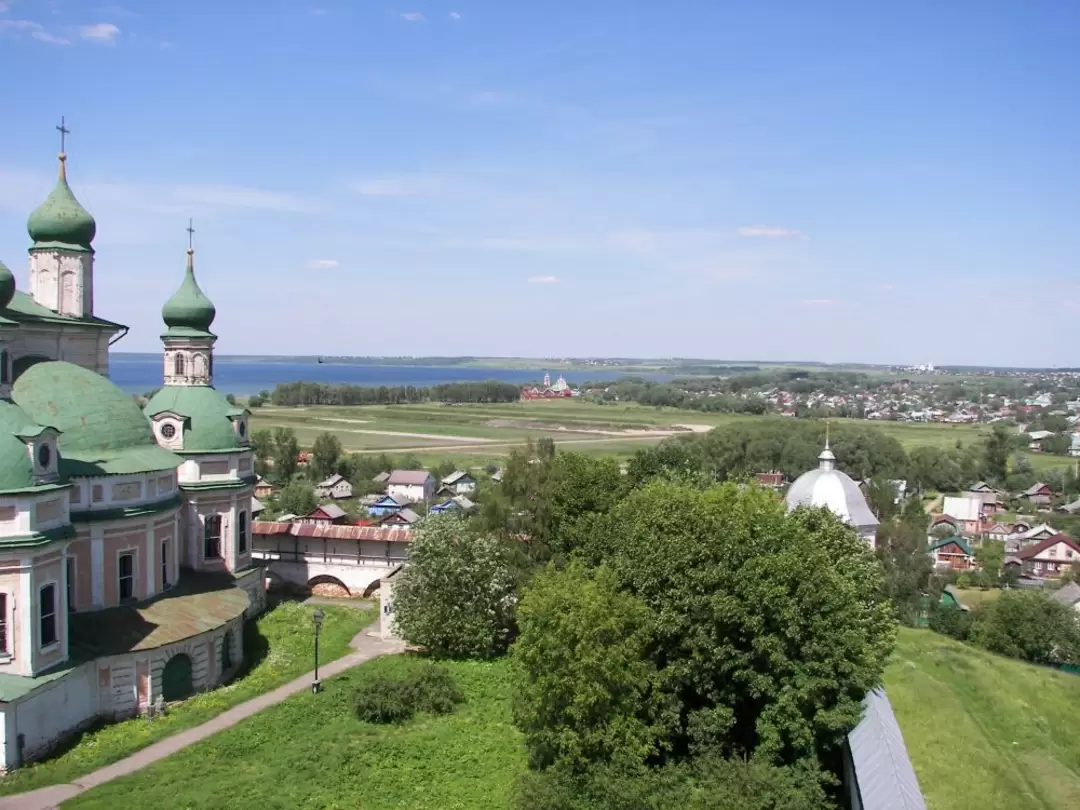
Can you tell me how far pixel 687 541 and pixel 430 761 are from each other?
7.98 metres

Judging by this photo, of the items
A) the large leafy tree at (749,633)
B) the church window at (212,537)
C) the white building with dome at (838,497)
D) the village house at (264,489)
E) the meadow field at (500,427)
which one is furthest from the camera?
the meadow field at (500,427)

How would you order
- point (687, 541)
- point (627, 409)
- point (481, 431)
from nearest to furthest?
point (687, 541) < point (481, 431) < point (627, 409)

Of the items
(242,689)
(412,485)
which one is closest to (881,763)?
(242,689)

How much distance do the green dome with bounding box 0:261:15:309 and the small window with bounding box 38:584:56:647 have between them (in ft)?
25.6

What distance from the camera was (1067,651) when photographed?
3422 cm

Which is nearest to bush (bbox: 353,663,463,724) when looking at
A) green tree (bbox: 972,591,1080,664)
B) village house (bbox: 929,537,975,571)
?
green tree (bbox: 972,591,1080,664)

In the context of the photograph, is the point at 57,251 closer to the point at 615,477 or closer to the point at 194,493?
the point at 194,493

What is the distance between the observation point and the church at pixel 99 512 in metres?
21.2

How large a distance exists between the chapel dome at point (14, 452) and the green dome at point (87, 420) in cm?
334

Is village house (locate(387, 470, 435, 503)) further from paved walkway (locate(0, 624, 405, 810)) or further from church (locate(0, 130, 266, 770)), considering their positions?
paved walkway (locate(0, 624, 405, 810))

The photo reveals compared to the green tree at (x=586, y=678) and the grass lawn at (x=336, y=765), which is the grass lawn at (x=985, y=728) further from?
the grass lawn at (x=336, y=765)

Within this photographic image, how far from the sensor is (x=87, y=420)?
26.5 meters

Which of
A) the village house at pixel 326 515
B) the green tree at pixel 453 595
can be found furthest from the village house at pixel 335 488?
the green tree at pixel 453 595

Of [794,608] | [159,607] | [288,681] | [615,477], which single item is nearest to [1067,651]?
[615,477]
